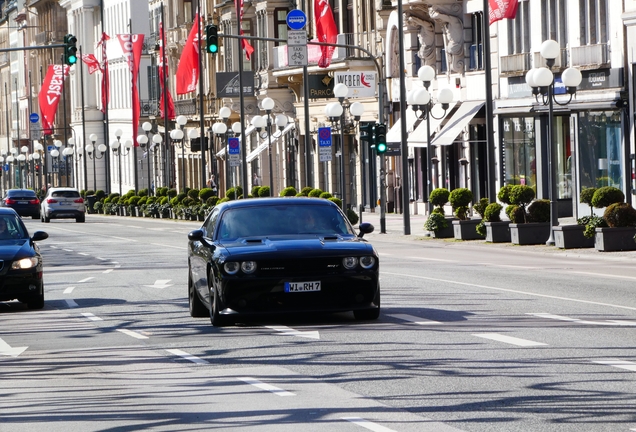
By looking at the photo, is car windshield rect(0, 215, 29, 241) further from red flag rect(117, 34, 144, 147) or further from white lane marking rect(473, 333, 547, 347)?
red flag rect(117, 34, 144, 147)

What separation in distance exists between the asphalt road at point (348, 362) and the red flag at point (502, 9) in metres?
→ 20.0

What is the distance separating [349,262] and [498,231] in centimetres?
2057

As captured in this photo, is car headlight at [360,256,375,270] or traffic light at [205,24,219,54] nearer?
car headlight at [360,256,375,270]

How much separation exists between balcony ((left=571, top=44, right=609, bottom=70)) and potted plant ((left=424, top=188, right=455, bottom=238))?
20.1 ft

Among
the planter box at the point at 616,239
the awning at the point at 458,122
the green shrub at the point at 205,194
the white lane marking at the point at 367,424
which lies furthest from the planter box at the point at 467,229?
the white lane marking at the point at 367,424

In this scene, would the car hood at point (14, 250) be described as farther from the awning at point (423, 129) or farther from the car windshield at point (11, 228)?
the awning at point (423, 129)

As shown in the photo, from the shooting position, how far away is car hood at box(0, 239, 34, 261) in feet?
71.7

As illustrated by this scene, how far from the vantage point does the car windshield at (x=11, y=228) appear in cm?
2312

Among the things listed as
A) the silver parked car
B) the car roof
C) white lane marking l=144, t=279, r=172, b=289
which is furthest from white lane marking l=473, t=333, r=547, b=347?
the silver parked car

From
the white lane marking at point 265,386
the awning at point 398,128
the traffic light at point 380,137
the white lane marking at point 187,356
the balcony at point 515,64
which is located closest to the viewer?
the white lane marking at point 265,386

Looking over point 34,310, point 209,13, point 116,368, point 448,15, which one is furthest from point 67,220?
point 116,368

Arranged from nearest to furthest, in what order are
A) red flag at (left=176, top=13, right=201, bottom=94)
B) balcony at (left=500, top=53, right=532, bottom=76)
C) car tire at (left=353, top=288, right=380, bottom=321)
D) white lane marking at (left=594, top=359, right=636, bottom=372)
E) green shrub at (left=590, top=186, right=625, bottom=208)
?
white lane marking at (left=594, top=359, right=636, bottom=372)
car tire at (left=353, top=288, right=380, bottom=321)
green shrub at (left=590, top=186, right=625, bottom=208)
balcony at (left=500, top=53, right=532, bottom=76)
red flag at (left=176, top=13, right=201, bottom=94)

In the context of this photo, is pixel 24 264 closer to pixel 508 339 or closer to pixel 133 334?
pixel 133 334

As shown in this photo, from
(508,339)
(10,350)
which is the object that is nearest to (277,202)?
(10,350)
